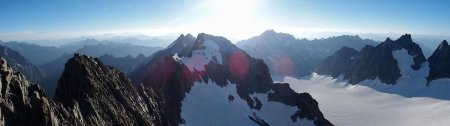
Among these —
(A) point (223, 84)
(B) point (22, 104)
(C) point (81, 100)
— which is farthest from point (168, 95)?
(B) point (22, 104)

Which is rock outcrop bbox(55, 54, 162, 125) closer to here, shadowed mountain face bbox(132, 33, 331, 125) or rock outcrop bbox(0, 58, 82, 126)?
rock outcrop bbox(0, 58, 82, 126)

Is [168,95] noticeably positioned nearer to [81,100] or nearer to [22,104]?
[81,100]

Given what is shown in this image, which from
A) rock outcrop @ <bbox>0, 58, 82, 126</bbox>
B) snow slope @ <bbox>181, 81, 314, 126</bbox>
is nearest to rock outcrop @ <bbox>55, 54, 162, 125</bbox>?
rock outcrop @ <bbox>0, 58, 82, 126</bbox>

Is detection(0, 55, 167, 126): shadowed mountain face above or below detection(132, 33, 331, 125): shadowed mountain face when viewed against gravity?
above

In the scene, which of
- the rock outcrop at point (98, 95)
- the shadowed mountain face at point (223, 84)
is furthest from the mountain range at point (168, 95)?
the rock outcrop at point (98, 95)

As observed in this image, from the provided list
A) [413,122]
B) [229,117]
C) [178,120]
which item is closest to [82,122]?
[178,120]

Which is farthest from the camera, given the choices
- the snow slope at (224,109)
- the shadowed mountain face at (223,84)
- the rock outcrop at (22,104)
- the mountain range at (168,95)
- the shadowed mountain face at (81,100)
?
the shadowed mountain face at (223,84)

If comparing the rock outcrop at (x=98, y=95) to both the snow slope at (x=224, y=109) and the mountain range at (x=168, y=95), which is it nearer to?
the mountain range at (x=168, y=95)

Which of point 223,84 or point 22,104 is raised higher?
point 22,104
